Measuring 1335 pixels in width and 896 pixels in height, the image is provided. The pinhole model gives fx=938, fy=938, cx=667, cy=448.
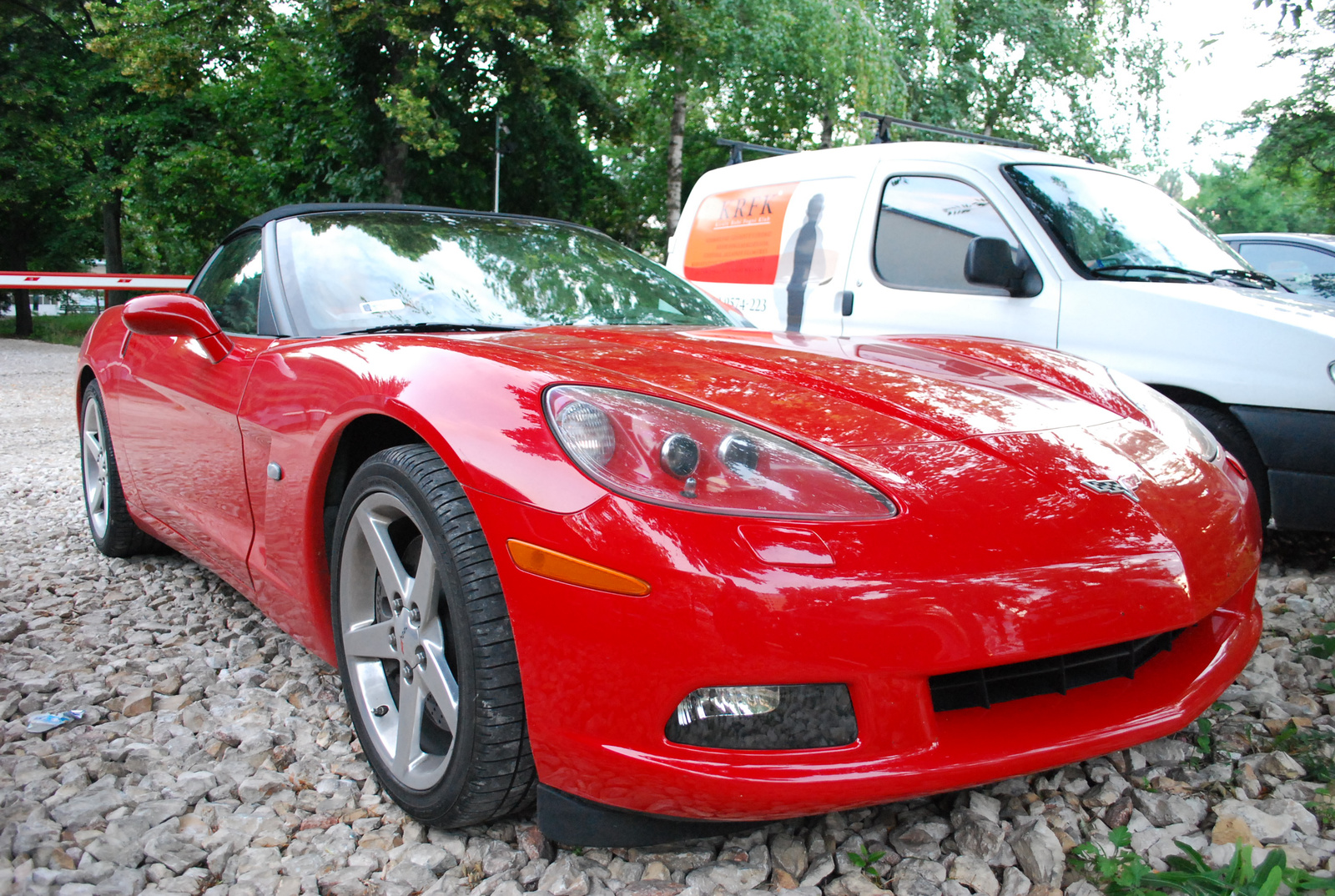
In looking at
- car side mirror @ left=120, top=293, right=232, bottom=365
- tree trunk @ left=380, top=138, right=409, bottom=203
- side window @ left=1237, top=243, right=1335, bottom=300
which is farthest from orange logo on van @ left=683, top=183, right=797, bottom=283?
tree trunk @ left=380, top=138, right=409, bottom=203

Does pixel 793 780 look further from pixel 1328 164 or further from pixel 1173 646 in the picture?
pixel 1328 164

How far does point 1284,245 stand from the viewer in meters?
7.01

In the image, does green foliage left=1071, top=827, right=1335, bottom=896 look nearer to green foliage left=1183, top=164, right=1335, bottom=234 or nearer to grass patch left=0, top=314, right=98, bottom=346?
grass patch left=0, top=314, right=98, bottom=346

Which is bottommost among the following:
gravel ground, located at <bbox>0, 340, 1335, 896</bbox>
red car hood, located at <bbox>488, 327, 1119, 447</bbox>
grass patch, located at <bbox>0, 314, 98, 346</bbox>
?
grass patch, located at <bbox>0, 314, 98, 346</bbox>

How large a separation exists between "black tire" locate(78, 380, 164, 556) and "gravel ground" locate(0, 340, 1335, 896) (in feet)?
2.78

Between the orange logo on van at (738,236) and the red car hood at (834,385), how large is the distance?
2959 mm

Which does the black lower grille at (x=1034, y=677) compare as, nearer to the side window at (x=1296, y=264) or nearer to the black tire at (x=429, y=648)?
the black tire at (x=429, y=648)

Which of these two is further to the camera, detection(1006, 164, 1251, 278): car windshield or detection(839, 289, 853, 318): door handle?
detection(839, 289, 853, 318): door handle

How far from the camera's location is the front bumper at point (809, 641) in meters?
1.38

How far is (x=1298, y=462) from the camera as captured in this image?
10.7ft

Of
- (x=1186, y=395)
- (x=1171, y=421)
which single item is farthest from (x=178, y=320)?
(x=1186, y=395)

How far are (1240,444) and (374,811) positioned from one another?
10.5 ft

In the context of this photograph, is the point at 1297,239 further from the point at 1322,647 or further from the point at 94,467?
the point at 94,467

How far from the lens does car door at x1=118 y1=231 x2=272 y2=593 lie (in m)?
2.46
